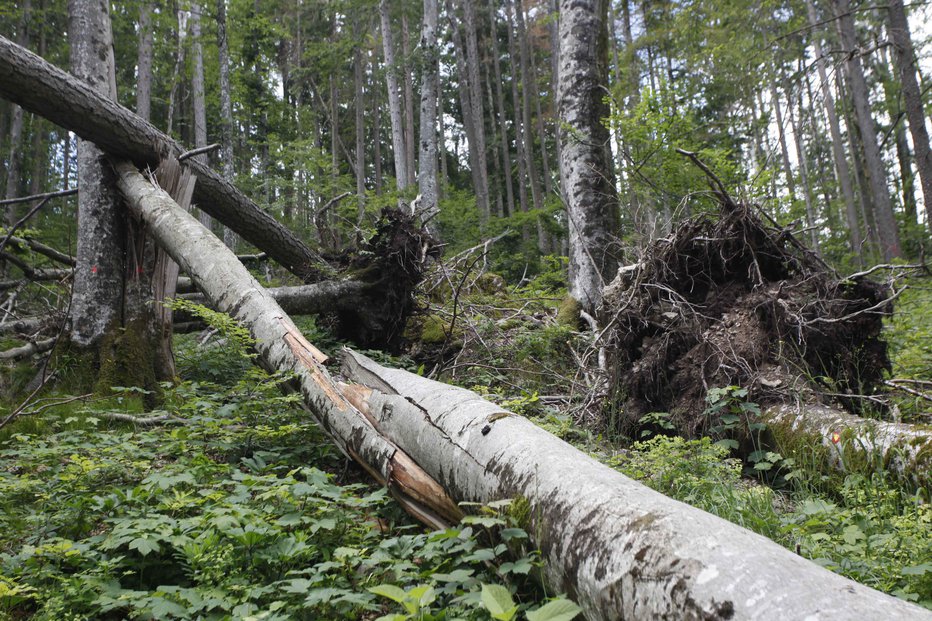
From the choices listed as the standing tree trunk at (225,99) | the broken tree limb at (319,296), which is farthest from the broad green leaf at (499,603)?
the standing tree trunk at (225,99)

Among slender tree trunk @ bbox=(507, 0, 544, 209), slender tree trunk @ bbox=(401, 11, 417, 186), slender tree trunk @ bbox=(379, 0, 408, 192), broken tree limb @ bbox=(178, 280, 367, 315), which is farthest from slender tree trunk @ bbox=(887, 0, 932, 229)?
slender tree trunk @ bbox=(401, 11, 417, 186)

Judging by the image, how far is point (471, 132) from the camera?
22.3 metres

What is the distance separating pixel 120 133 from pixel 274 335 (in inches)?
104

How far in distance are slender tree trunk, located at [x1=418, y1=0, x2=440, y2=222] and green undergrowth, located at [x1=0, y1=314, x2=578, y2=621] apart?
1176cm

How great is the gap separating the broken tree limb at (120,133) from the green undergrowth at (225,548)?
2779 millimetres

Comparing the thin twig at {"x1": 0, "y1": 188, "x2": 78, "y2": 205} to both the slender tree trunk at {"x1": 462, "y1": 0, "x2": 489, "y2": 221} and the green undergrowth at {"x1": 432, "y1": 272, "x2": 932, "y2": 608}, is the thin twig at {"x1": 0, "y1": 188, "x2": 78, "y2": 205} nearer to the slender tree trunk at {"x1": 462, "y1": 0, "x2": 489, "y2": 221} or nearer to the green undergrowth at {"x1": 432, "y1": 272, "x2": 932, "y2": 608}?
the green undergrowth at {"x1": 432, "y1": 272, "x2": 932, "y2": 608}

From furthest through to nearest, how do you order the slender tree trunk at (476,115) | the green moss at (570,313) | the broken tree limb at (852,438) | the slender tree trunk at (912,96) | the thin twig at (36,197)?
the slender tree trunk at (476,115), the slender tree trunk at (912,96), the green moss at (570,313), the thin twig at (36,197), the broken tree limb at (852,438)

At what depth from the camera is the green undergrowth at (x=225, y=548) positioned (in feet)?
5.91

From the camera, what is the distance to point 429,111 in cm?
1563

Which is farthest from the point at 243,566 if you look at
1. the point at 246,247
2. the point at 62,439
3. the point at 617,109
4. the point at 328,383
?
the point at 246,247

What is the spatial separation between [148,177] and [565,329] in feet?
14.4

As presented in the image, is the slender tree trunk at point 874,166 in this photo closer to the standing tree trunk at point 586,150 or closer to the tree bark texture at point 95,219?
the standing tree trunk at point 586,150

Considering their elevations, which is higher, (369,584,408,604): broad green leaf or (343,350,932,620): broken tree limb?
(343,350,932,620): broken tree limb

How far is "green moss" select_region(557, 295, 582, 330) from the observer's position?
660 cm
